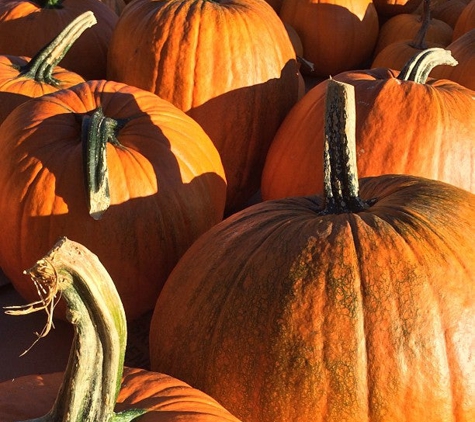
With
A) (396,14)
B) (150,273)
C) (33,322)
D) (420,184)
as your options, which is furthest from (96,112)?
(396,14)

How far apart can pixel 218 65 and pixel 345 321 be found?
130 cm

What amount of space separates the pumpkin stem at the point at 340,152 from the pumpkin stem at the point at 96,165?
0.57 metres

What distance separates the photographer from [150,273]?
193 centimetres

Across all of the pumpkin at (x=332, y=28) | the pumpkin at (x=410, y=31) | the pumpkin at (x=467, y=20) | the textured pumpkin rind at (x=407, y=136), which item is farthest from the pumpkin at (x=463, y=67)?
the pumpkin at (x=332, y=28)

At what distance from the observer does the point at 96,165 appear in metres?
1.76

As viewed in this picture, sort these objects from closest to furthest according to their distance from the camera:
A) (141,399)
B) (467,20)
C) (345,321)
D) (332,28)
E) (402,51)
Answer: (141,399) → (345,321) → (402,51) → (467,20) → (332,28)

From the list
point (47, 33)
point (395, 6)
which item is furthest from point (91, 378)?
point (395, 6)

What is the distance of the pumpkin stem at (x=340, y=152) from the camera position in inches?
57.7

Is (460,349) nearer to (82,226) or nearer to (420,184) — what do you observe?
(420,184)

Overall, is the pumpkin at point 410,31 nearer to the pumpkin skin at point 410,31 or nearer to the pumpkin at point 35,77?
the pumpkin skin at point 410,31

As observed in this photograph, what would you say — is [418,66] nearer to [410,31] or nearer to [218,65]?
[218,65]

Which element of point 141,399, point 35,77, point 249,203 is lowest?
point 249,203

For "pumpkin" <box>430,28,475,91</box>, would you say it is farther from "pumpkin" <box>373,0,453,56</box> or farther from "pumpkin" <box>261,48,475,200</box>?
"pumpkin" <box>373,0,453,56</box>

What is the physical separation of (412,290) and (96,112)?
0.96m
